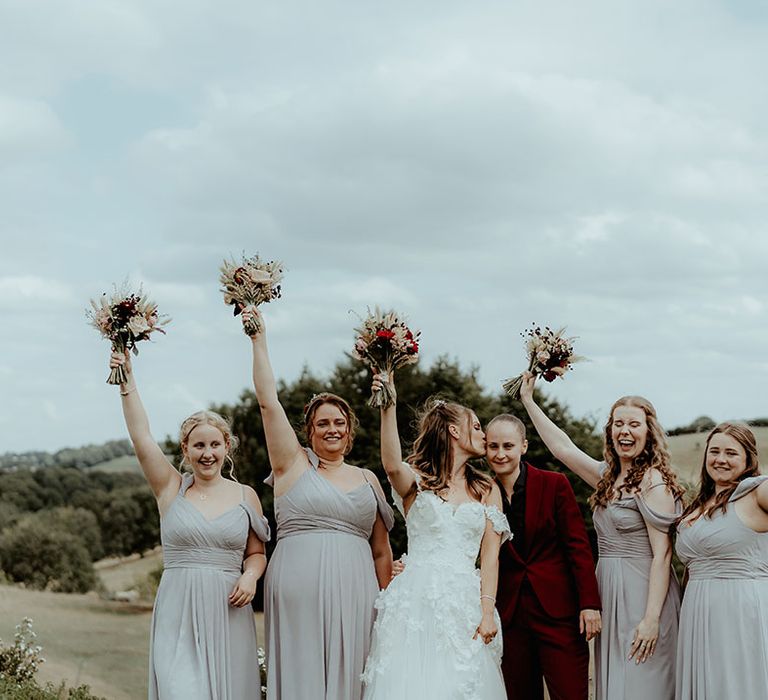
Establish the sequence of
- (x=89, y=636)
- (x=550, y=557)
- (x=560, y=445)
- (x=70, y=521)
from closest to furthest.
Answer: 1. (x=550, y=557)
2. (x=560, y=445)
3. (x=89, y=636)
4. (x=70, y=521)

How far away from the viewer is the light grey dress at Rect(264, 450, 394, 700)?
6926 millimetres

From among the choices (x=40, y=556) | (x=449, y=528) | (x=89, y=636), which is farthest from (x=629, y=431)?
(x=40, y=556)

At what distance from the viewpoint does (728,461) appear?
6.84m

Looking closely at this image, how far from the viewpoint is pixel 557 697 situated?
7.17 meters

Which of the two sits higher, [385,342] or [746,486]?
[385,342]

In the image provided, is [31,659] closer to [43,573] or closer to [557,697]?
[557,697]

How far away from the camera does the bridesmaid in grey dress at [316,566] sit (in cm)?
692

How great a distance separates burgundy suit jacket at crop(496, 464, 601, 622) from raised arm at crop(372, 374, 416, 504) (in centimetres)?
89

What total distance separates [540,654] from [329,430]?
2.11 m

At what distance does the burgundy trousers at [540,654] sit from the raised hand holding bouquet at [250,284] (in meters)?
2.62

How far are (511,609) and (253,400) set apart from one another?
10434 millimetres

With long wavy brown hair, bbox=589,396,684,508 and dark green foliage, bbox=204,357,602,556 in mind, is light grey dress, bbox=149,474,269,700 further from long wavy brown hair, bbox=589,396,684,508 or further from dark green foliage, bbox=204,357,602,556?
dark green foliage, bbox=204,357,602,556

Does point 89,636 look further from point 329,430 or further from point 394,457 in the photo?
point 394,457

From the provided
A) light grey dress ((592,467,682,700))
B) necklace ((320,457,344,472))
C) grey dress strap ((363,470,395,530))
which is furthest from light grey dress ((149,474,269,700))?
light grey dress ((592,467,682,700))
